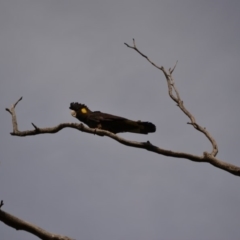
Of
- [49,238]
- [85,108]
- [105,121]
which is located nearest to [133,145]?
[49,238]

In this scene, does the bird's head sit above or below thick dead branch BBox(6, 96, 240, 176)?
above

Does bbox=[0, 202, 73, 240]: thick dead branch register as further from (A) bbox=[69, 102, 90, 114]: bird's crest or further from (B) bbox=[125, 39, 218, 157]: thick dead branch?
(A) bbox=[69, 102, 90, 114]: bird's crest

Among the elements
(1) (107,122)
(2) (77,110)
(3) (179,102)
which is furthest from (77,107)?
(3) (179,102)

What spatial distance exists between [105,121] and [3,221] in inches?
136

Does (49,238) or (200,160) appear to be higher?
(200,160)

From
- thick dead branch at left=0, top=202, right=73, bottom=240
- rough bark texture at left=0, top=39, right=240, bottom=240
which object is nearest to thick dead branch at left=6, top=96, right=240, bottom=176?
rough bark texture at left=0, top=39, right=240, bottom=240

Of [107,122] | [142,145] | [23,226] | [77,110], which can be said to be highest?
[77,110]

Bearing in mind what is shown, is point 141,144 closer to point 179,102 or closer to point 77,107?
point 179,102

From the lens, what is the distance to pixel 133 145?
4883mm

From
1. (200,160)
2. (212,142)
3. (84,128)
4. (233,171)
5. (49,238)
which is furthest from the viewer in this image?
(84,128)

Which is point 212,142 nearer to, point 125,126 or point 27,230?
point 125,126

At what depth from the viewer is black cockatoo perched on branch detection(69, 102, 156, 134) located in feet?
21.6

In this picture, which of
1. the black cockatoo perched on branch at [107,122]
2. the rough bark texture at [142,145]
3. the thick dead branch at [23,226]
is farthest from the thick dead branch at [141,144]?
the thick dead branch at [23,226]

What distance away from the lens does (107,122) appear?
711cm
